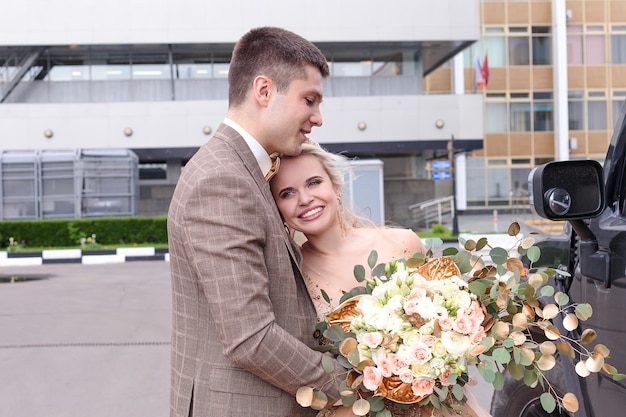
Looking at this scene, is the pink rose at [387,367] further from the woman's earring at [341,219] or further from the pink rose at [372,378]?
the woman's earring at [341,219]

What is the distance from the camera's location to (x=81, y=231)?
949 inches

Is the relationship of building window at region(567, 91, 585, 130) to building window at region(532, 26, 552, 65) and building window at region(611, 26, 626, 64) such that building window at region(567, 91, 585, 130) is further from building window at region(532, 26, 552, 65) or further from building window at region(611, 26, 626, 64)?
building window at region(611, 26, 626, 64)

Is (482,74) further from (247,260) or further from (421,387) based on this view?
(247,260)

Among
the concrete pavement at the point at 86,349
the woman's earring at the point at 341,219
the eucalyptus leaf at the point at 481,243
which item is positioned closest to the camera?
the eucalyptus leaf at the point at 481,243

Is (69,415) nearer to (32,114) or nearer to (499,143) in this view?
(32,114)

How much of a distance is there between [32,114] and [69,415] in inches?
1027

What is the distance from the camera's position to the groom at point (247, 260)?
2.04 meters

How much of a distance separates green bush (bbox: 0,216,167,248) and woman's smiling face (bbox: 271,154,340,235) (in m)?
21.9

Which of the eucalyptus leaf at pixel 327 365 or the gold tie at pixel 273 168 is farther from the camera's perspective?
the gold tie at pixel 273 168

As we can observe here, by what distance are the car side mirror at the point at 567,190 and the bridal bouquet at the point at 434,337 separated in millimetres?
143

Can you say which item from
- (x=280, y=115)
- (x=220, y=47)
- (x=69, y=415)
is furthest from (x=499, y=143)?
(x=280, y=115)

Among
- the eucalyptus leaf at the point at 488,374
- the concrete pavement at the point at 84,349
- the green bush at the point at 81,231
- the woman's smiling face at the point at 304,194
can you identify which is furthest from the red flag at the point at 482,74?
the eucalyptus leaf at the point at 488,374

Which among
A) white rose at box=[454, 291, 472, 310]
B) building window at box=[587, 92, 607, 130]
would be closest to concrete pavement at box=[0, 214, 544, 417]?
white rose at box=[454, 291, 472, 310]

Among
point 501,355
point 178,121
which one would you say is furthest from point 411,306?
point 178,121
